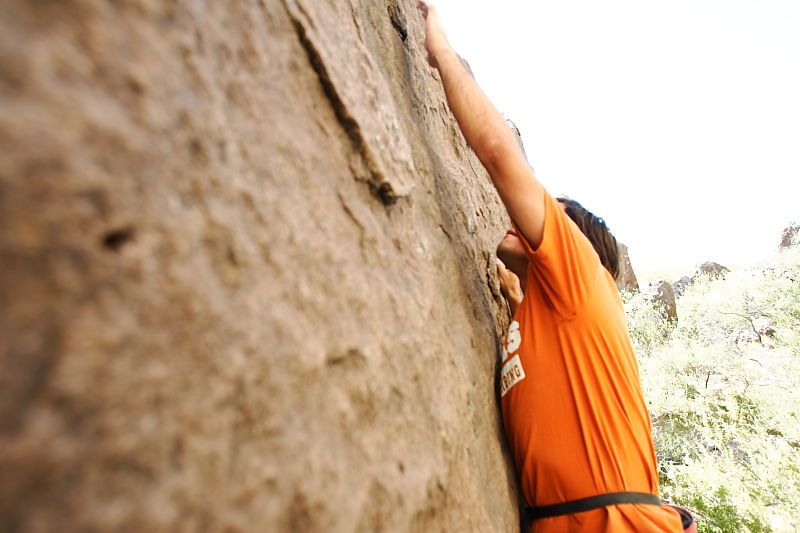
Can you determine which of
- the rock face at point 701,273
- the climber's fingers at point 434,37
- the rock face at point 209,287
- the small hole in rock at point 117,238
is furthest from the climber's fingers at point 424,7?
the rock face at point 701,273

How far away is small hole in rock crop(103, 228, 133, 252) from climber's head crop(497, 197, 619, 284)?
2079mm

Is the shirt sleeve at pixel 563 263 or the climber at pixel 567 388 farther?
the shirt sleeve at pixel 563 263

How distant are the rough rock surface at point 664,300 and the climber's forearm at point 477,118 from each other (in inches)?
935

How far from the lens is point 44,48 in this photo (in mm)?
704

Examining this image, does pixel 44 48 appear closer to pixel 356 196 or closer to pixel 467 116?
pixel 356 196

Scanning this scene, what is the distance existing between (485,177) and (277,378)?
3174mm

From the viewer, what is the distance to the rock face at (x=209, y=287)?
2.16 ft

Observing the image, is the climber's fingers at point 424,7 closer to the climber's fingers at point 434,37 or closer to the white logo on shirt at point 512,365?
the climber's fingers at point 434,37

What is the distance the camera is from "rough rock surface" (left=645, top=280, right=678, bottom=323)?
22875 mm

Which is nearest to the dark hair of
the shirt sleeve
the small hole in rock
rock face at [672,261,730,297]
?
the shirt sleeve

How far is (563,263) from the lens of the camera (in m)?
2.07

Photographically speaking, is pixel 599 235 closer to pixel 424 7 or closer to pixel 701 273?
pixel 424 7

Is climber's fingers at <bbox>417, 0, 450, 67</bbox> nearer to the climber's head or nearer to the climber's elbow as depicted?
the climber's elbow

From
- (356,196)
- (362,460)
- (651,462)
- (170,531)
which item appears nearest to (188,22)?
(356,196)
